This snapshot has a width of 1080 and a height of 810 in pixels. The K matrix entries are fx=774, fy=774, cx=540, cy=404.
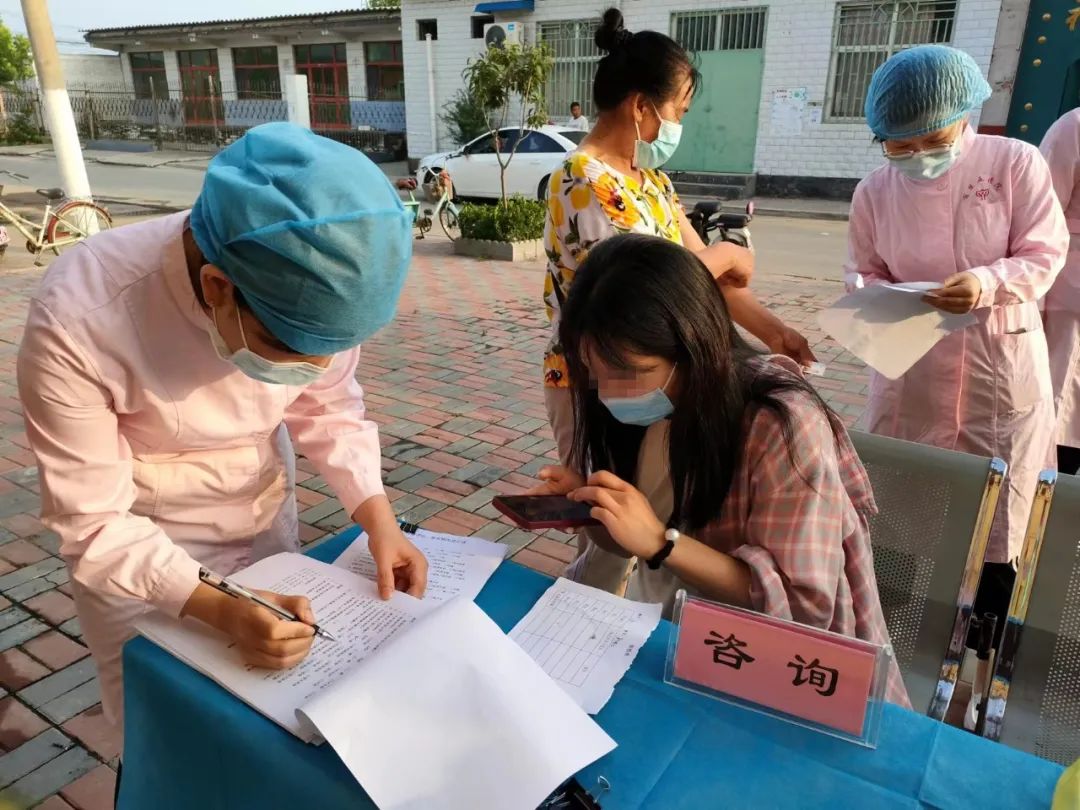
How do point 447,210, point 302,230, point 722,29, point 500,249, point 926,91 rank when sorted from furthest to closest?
point 722,29 < point 447,210 < point 500,249 < point 926,91 < point 302,230

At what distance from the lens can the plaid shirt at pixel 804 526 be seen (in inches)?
45.9

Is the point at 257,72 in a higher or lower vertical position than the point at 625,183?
higher

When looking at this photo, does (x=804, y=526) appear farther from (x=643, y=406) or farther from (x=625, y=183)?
(x=625, y=183)

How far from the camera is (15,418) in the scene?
3723 mm

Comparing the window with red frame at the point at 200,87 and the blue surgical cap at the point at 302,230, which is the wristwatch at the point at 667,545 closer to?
the blue surgical cap at the point at 302,230

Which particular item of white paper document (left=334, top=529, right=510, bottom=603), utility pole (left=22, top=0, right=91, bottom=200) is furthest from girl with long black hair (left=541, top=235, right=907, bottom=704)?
utility pole (left=22, top=0, right=91, bottom=200)

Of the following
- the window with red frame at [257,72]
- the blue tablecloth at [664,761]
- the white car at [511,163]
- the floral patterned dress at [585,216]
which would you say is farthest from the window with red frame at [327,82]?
the blue tablecloth at [664,761]

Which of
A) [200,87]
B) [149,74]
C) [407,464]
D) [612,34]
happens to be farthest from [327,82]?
[612,34]

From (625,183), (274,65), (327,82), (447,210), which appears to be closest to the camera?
→ (625,183)

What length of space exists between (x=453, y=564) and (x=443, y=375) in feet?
10.6

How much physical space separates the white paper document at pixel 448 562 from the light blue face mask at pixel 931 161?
1.41 meters

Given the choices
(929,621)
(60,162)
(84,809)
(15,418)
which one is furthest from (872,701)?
(60,162)

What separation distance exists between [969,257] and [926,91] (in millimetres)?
430

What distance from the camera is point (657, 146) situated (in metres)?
1.97
